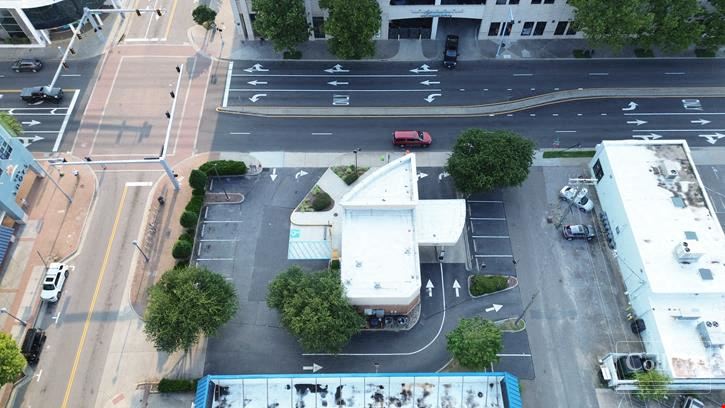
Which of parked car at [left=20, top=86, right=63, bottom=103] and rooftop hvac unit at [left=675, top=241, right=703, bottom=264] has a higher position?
parked car at [left=20, top=86, right=63, bottom=103]

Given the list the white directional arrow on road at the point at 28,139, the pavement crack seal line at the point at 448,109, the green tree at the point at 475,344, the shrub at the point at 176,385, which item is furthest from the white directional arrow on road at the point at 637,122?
the white directional arrow on road at the point at 28,139

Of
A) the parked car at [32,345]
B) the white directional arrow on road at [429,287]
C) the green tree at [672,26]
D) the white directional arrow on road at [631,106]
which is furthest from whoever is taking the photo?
the white directional arrow on road at [631,106]

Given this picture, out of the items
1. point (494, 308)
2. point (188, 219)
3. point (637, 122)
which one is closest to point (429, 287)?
point (494, 308)

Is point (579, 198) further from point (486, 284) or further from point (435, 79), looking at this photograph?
point (435, 79)

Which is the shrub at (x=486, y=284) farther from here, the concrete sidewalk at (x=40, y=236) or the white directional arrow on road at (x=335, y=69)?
Result: the concrete sidewalk at (x=40, y=236)

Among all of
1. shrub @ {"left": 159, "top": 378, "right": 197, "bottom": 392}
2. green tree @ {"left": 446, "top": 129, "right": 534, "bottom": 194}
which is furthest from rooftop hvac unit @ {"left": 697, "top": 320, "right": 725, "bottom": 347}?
shrub @ {"left": 159, "top": 378, "right": 197, "bottom": 392}

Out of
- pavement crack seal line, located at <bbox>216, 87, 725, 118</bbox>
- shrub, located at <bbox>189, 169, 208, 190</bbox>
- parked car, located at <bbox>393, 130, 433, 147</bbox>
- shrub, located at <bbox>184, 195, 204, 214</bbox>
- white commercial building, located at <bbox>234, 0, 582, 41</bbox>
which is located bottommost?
shrub, located at <bbox>184, 195, 204, 214</bbox>

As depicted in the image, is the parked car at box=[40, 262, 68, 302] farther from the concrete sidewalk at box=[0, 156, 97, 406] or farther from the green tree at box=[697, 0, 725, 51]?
the green tree at box=[697, 0, 725, 51]
